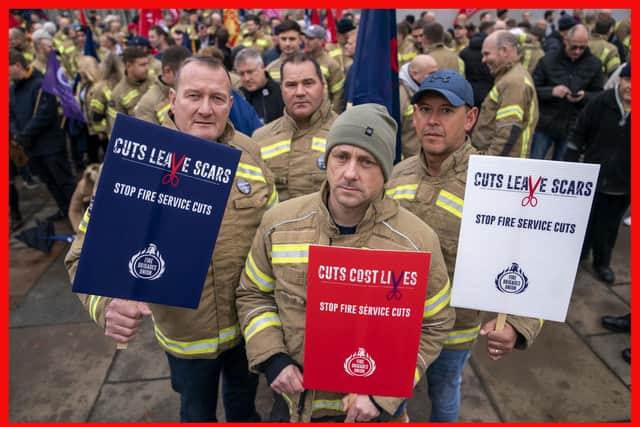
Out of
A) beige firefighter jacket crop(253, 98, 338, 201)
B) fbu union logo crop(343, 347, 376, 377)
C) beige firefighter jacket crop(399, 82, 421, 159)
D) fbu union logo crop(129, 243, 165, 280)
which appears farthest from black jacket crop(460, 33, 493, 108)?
fbu union logo crop(129, 243, 165, 280)

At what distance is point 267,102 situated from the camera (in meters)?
4.82

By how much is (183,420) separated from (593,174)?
94.4 inches

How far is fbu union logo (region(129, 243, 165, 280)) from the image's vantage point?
1660 millimetres

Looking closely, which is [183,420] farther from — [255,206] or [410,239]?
[410,239]

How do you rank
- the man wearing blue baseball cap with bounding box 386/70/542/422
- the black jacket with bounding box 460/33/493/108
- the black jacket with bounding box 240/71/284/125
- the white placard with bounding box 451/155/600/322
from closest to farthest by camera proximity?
the white placard with bounding box 451/155/600/322
the man wearing blue baseball cap with bounding box 386/70/542/422
the black jacket with bounding box 240/71/284/125
the black jacket with bounding box 460/33/493/108

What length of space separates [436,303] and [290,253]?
2.10ft

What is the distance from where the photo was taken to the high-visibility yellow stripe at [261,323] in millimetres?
1901

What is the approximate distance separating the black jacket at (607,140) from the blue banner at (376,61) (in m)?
2.24

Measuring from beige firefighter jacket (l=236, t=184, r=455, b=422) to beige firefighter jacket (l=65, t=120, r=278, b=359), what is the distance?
27cm

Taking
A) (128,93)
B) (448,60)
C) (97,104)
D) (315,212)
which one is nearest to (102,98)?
(97,104)

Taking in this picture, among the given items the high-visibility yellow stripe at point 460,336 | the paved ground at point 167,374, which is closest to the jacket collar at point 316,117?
the high-visibility yellow stripe at point 460,336

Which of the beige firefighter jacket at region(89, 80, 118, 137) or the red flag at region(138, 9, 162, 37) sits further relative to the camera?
the red flag at region(138, 9, 162, 37)

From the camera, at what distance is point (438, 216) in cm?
226

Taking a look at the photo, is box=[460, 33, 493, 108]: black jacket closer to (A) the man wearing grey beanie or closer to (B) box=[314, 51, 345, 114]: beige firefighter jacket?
(B) box=[314, 51, 345, 114]: beige firefighter jacket
